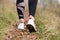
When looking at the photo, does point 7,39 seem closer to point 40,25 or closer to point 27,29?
point 27,29

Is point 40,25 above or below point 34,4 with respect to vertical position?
below

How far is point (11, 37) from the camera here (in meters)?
4.48

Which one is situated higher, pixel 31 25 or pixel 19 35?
pixel 31 25

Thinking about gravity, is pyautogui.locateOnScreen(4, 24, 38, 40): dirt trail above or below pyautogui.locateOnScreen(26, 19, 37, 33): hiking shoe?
below

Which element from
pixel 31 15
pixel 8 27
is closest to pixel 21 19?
pixel 31 15

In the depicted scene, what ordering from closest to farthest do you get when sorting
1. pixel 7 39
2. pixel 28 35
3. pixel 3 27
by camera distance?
pixel 7 39
pixel 28 35
pixel 3 27

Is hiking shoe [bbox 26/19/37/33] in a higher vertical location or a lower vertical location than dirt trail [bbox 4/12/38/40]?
higher

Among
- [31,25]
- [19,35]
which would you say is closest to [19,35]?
[19,35]

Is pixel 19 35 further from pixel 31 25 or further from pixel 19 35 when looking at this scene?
pixel 31 25

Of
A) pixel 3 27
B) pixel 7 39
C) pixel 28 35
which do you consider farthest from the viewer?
pixel 3 27

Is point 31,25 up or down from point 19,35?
up

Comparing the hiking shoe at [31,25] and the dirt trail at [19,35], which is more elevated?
the hiking shoe at [31,25]

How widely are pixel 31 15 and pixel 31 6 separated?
0.16 m

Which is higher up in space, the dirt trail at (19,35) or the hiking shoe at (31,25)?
the hiking shoe at (31,25)
